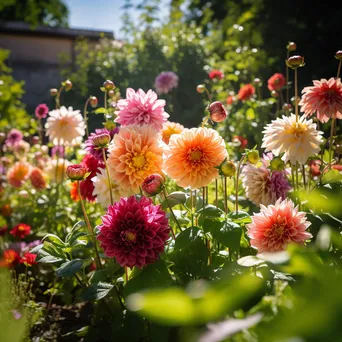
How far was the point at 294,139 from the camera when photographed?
4.96ft

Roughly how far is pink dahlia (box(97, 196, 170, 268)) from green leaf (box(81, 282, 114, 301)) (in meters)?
0.19

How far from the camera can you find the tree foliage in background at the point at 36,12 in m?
20.3

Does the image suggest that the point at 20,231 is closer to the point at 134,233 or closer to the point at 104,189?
the point at 104,189

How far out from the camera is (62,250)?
161cm

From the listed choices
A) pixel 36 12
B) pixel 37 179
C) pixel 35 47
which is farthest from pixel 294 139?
pixel 36 12

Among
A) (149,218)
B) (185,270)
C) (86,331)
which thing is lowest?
(86,331)

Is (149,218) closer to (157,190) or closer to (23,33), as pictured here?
(157,190)

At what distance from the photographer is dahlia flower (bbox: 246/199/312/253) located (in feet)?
4.19

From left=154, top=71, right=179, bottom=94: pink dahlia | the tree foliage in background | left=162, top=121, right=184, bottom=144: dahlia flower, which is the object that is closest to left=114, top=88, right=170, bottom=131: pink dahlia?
left=162, top=121, right=184, bottom=144: dahlia flower

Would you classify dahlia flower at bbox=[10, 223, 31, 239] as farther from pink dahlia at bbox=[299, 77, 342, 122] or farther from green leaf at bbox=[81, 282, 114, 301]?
pink dahlia at bbox=[299, 77, 342, 122]

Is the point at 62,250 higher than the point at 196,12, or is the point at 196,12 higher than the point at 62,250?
the point at 196,12

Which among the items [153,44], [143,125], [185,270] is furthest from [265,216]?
[153,44]

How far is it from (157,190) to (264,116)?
257 cm

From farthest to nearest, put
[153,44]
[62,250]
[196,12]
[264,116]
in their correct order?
[196,12] → [153,44] → [264,116] → [62,250]
